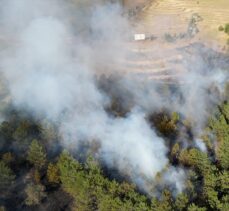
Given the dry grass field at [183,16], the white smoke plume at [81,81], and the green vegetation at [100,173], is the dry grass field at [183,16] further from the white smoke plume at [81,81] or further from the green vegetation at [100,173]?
the green vegetation at [100,173]

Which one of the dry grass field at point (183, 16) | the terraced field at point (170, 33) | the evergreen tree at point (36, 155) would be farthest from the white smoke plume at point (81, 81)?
the dry grass field at point (183, 16)

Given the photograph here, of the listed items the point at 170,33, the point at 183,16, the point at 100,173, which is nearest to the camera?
the point at 100,173

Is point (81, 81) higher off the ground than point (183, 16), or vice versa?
point (183, 16)

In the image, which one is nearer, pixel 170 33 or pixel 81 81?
pixel 81 81

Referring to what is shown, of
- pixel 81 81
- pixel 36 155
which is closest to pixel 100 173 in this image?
pixel 36 155

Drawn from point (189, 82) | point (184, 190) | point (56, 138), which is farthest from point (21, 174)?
point (189, 82)

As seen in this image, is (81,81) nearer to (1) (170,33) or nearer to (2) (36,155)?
(2) (36,155)

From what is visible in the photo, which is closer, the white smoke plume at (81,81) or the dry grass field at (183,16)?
the white smoke plume at (81,81)

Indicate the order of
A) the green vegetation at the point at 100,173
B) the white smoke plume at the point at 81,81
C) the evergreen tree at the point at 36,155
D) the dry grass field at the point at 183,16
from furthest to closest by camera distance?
the dry grass field at the point at 183,16 → the white smoke plume at the point at 81,81 → the evergreen tree at the point at 36,155 → the green vegetation at the point at 100,173

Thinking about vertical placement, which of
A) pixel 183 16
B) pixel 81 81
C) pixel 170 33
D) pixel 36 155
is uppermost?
pixel 183 16
